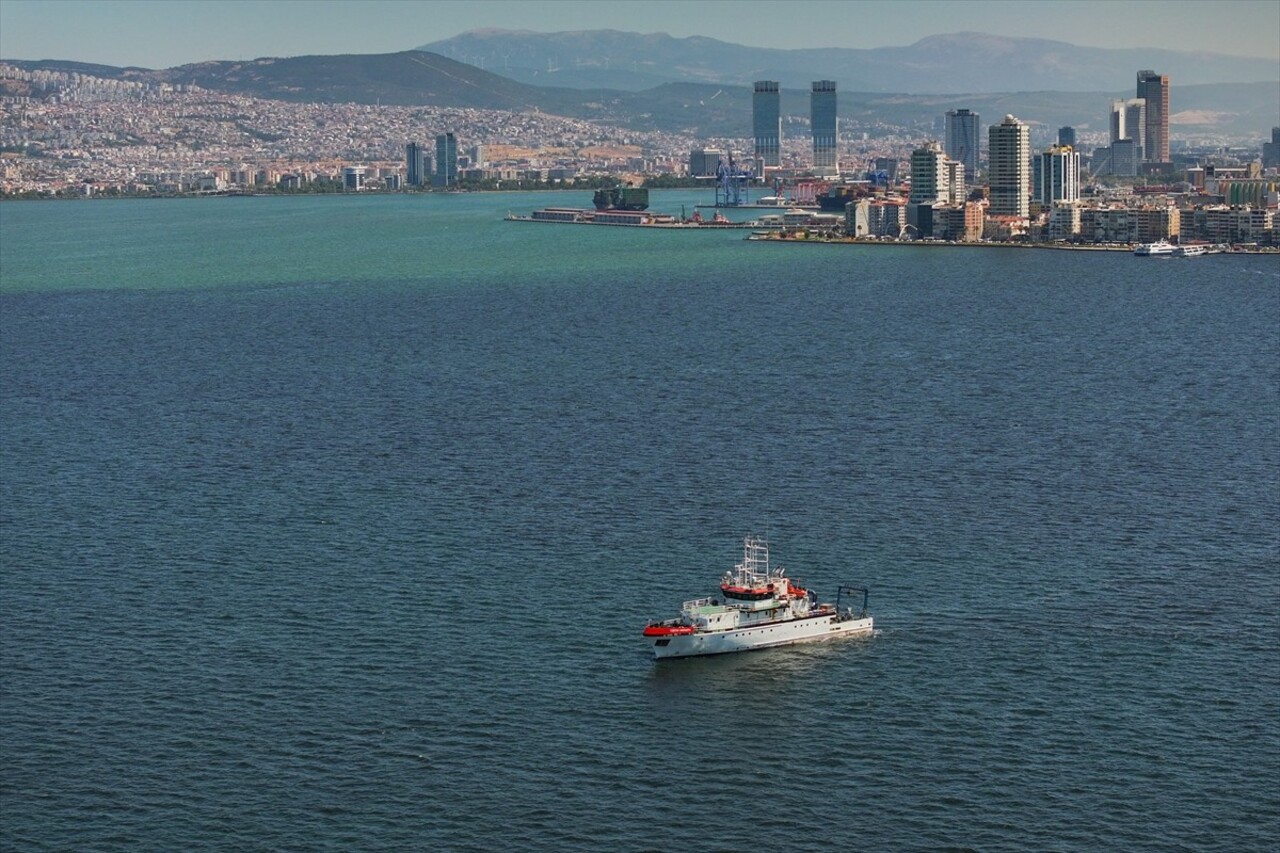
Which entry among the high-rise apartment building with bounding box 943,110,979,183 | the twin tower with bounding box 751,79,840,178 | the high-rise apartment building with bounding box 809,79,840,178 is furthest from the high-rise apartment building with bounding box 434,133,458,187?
the high-rise apartment building with bounding box 809,79,840,178

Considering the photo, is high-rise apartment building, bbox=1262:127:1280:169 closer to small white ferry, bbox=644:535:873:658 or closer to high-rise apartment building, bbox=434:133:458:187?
high-rise apartment building, bbox=434:133:458:187

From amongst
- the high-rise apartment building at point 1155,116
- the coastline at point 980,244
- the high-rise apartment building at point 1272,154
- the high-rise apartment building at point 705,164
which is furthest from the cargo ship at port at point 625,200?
the high-rise apartment building at point 1155,116

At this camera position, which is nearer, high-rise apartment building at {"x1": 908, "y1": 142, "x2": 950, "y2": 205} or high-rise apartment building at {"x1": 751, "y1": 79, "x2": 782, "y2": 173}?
high-rise apartment building at {"x1": 908, "y1": 142, "x2": 950, "y2": 205}

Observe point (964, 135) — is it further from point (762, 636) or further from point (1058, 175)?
point (762, 636)

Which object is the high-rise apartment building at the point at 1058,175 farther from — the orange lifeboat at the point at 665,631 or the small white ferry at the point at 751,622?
the orange lifeboat at the point at 665,631

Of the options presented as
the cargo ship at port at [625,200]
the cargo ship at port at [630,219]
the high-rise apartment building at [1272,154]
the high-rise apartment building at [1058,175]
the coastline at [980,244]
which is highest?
the high-rise apartment building at [1272,154]

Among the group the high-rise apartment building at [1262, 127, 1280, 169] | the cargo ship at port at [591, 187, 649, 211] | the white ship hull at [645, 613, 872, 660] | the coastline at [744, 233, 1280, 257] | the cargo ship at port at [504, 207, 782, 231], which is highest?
the high-rise apartment building at [1262, 127, 1280, 169]

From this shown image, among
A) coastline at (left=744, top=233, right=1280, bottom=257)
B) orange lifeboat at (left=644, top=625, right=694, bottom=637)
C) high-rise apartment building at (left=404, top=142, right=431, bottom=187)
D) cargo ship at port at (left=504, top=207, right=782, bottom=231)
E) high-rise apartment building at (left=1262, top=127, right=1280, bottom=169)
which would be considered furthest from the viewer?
high-rise apartment building at (left=404, top=142, right=431, bottom=187)
